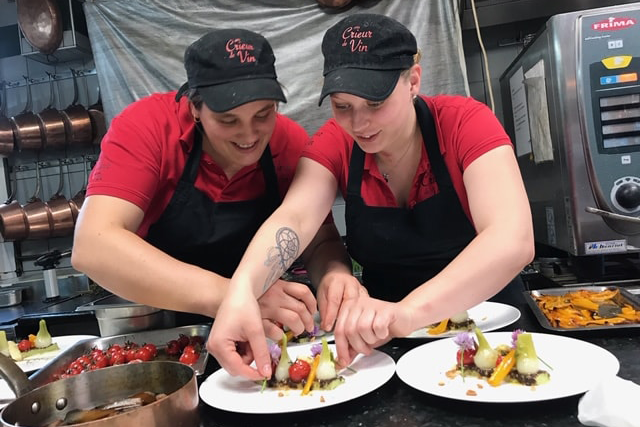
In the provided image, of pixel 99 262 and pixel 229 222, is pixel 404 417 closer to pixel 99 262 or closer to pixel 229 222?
pixel 99 262

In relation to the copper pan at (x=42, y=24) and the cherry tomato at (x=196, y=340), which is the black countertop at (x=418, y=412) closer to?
the cherry tomato at (x=196, y=340)

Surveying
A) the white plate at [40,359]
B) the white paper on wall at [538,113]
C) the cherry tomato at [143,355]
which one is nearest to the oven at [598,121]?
the white paper on wall at [538,113]

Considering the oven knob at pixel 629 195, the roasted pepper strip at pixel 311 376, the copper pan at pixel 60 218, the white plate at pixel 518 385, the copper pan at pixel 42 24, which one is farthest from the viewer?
the copper pan at pixel 60 218

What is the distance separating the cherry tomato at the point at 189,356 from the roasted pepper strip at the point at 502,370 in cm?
70

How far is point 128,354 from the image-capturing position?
128cm

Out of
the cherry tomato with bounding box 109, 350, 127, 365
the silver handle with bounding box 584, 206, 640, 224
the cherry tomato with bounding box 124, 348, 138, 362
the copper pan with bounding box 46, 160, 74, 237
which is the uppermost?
the copper pan with bounding box 46, 160, 74, 237

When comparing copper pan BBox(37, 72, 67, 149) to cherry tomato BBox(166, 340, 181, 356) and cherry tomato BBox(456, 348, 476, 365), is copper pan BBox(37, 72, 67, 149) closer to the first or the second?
cherry tomato BBox(166, 340, 181, 356)

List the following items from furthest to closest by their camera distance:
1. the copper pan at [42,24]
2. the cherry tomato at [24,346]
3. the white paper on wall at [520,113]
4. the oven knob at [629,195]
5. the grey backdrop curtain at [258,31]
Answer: the copper pan at [42,24] → the grey backdrop curtain at [258,31] → the white paper on wall at [520,113] → the oven knob at [629,195] → the cherry tomato at [24,346]

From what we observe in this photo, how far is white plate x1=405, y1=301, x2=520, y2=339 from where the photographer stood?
1.19 metres

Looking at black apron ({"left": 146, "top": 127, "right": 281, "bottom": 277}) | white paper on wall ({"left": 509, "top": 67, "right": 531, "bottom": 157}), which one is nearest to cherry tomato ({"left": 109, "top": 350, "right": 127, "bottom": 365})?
black apron ({"left": 146, "top": 127, "right": 281, "bottom": 277})

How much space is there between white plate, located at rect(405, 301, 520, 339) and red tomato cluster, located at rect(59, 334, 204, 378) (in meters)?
0.56

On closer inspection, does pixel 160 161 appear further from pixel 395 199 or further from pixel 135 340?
pixel 395 199

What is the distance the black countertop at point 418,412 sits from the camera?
0.78 m

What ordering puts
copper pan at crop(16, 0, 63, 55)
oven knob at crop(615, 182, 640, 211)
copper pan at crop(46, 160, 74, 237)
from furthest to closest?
copper pan at crop(46, 160, 74, 237)
copper pan at crop(16, 0, 63, 55)
oven knob at crop(615, 182, 640, 211)
